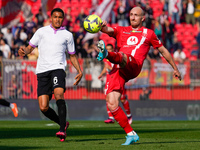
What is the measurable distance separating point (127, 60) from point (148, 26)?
16332 mm

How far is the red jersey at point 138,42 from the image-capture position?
7.80 m

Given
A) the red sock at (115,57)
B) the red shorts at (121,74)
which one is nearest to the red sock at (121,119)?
the red shorts at (121,74)

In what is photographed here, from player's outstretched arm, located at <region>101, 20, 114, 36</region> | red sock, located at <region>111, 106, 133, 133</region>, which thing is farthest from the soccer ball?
red sock, located at <region>111, 106, 133, 133</region>

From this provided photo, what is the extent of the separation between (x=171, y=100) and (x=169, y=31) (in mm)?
6081

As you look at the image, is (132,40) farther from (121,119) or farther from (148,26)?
(148,26)

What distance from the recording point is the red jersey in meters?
7.80

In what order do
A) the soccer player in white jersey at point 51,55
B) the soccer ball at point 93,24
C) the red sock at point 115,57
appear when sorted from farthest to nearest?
the soccer player in white jersey at point 51,55 → the soccer ball at point 93,24 → the red sock at point 115,57

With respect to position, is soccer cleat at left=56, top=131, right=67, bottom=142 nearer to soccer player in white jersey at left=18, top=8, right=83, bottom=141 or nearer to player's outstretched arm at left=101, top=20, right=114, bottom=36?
soccer player in white jersey at left=18, top=8, right=83, bottom=141

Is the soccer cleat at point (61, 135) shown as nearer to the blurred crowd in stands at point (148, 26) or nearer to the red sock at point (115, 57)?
the red sock at point (115, 57)

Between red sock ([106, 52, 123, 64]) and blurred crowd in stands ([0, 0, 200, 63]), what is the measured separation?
11.4m

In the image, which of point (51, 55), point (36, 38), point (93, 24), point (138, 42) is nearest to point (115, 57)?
point (93, 24)

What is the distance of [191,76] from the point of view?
1833 cm

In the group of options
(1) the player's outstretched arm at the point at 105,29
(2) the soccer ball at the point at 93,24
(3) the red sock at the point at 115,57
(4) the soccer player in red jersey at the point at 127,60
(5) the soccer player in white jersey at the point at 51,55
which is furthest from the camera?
(5) the soccer player in white jersey at the point at 51,55

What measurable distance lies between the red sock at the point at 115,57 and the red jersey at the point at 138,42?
727mm
